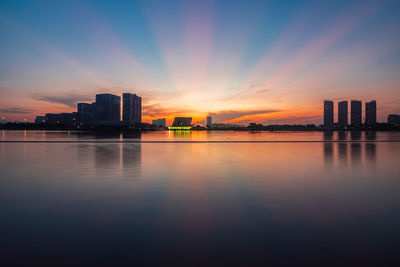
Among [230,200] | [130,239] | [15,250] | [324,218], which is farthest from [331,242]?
[15,250]

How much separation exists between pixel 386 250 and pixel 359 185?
928 centimetres

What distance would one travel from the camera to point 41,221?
27.8 feet

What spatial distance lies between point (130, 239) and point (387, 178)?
17.9 metres

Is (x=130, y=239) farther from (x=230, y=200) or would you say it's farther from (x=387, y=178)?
(x=387, y=178)

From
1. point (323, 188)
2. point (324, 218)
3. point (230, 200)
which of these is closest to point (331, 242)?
point (324, 218)

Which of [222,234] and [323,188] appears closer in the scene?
[222,234]

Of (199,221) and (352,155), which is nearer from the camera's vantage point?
(199,221)

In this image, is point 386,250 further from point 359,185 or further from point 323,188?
point 359,185

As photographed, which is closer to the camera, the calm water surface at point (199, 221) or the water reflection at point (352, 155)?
the calm water surface at point (199, 221)

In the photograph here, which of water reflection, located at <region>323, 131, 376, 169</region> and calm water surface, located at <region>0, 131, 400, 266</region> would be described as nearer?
calm water surface, located at <region>0, 131, 400, 266</region>

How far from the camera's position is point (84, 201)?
432 inches

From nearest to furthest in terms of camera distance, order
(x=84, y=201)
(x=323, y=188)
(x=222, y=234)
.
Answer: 1. (x=222, y=234)
2. (x=84, y=201)
3. (x=323, y=188)

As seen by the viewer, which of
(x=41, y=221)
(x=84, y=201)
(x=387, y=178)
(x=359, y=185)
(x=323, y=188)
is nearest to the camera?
(x=41, y=221)

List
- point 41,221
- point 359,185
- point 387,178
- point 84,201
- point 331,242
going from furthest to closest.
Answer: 1. point 387,178
2. point 359,185
3. point 84,201
4. point 41,221
5. point 331,242
